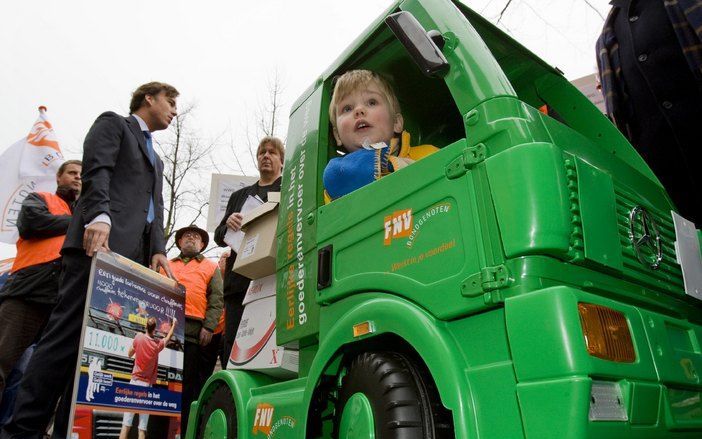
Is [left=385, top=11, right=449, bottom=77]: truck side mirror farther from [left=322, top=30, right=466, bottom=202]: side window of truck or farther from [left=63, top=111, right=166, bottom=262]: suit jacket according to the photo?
[left=63, top=111, right=166, bottom=262]: suit jacket

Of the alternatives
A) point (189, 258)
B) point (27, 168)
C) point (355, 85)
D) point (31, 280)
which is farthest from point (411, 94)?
point (27, 168)

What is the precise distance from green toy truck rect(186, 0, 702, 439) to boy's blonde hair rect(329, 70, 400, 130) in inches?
15.0

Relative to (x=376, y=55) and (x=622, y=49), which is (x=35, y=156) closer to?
(x=376, y=55)

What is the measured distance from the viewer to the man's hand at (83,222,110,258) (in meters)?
3.13

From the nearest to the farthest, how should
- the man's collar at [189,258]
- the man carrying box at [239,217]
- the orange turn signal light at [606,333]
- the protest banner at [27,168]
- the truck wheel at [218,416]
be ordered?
the orange turn signal light at [606,333]
the truck wheel at [218,416]
the man carrying box at [239,217]
the man's collar at [189,258]
the protest banner at [27,168]

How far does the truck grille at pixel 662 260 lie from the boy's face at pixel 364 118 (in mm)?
1157

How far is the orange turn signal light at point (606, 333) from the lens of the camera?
1.30m

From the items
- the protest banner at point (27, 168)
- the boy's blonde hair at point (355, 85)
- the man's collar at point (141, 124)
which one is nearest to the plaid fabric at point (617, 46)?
the boy's blonde hair at point (355, 85)

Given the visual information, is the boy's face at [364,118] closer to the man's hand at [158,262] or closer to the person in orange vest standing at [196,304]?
the man's hand at [158,262]

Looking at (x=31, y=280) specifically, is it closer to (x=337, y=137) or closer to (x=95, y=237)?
(x=95, y=237)

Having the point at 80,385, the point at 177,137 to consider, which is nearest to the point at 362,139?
the point at 80,385

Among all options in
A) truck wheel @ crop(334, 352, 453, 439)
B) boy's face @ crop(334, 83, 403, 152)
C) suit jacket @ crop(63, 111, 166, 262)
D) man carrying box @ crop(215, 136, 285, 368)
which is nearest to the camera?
truck wheel @ crop(334, 352, 453, 439)

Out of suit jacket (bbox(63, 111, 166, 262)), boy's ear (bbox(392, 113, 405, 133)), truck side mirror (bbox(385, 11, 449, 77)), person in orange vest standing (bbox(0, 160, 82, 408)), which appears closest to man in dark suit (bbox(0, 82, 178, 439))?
suit jacket (bbox(63, 111, 166, 262))

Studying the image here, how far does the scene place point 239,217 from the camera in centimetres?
404
